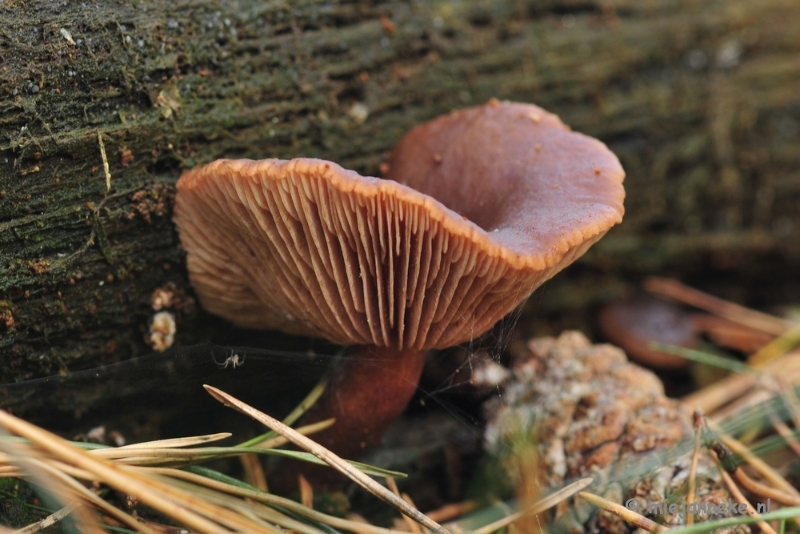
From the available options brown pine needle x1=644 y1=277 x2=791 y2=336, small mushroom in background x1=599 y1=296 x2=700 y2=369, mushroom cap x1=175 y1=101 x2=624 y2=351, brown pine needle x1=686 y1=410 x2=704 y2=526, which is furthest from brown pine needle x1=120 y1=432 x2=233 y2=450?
brown pine needle x1=644 y1=277 x2=791 y2=336

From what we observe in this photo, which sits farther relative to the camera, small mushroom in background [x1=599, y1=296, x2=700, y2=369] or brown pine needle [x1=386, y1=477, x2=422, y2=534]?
small mushroom in background [x1=599, y1=296, x2=700, y2=369]

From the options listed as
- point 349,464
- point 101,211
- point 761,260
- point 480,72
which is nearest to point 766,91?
point 761,260

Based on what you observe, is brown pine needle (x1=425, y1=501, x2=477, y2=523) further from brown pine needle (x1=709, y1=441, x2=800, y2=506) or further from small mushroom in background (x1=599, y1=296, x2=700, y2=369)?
small mushroom in background (x1=599, y1=296, x2=700, y2=369)

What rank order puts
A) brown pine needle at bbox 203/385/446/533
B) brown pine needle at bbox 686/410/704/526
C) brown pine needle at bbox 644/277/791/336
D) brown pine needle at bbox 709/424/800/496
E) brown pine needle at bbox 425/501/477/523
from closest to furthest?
brown pine needle at bbox 203/385/446/533 < brown pine needle at bbox 686/410/704/526 < brown pine needle at bbox 709/424/800/496 < brown pine needle at bbox 425/501/477/523 < brown pine needle at bbox 644/277/791/336

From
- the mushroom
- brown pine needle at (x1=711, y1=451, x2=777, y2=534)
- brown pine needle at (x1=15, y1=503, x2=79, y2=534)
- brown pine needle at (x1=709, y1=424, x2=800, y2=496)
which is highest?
the mushroom

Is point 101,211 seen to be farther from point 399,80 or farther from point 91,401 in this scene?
point 399,80

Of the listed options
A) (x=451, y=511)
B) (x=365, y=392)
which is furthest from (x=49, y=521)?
(x=451, y=511)

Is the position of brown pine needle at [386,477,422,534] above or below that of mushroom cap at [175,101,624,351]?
below
